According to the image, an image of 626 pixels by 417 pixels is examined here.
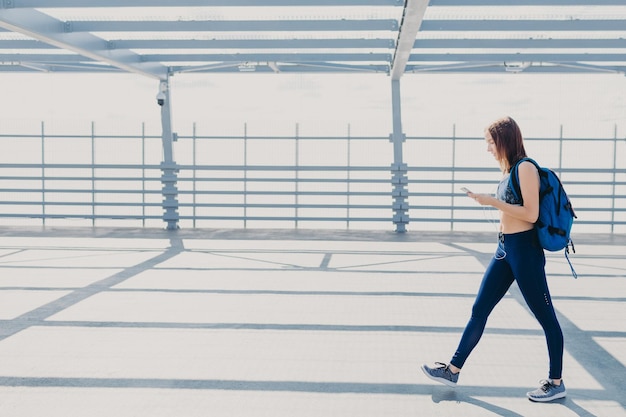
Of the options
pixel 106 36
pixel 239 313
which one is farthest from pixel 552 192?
pixel 106 36

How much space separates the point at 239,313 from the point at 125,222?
8.88 m

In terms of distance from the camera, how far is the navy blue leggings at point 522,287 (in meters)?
3.80

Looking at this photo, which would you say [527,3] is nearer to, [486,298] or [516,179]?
[516,179]

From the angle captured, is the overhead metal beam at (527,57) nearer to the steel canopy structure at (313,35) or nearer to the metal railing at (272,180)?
the steel canopy structure at (313,35)

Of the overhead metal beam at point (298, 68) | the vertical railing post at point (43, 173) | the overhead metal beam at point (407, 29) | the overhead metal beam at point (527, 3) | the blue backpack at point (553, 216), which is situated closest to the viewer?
the blue backpack at point (553, 216)

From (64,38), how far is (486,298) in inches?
314

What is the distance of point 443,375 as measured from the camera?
4.01 metres

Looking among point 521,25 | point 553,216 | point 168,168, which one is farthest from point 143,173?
point 553,216

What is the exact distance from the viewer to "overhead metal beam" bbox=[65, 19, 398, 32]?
32.8ft

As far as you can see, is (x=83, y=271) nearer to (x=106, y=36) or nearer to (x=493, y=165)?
(x=106, y=36)

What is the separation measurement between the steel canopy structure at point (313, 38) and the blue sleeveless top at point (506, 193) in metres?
4.72

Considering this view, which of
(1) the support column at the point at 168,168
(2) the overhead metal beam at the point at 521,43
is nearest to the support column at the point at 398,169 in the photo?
(2) the overhead metal beam at the point at 521,43

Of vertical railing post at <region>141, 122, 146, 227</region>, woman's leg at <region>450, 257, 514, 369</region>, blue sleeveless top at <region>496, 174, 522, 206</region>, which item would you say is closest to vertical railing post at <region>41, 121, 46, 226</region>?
vertical railing post at <region>141, 122, 146, 227</region>

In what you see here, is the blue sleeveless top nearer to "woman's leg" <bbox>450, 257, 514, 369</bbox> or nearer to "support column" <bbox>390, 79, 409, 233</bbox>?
"woman's leg" <bbox>450, 257, 514, 369</bbox>
